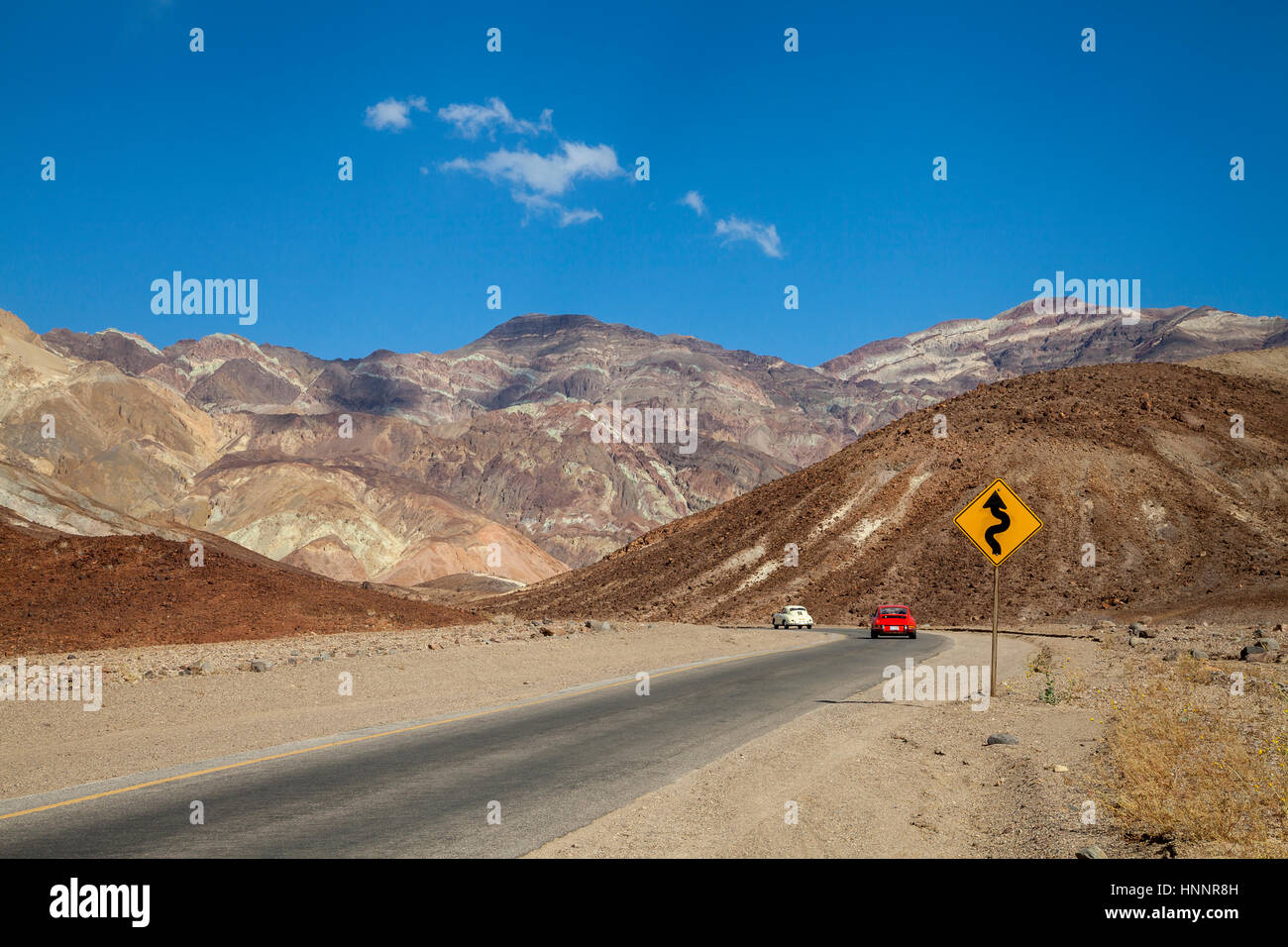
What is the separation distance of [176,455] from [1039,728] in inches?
5871

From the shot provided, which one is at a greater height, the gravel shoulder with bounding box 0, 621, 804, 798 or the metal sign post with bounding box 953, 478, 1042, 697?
the metal sign post with bounding box 953, 478, 1042, 697

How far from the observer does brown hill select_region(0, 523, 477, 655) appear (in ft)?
102

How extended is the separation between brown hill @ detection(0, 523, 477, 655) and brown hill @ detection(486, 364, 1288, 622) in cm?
2700

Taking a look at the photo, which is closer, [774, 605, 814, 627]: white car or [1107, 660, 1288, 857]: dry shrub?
[1107, 660, 1288, 857]: dry shrub

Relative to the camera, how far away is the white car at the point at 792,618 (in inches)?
1844

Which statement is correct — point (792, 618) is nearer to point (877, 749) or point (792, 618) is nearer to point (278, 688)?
point (278, 688)

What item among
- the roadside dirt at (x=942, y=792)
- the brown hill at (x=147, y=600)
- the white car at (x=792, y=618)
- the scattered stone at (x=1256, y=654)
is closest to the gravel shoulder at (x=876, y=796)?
the roadside dirt at (x=942, y=792)

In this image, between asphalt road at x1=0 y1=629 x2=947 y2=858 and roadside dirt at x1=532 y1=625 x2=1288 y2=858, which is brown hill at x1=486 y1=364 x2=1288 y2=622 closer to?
roadside dirt at x1=532 y1=625 x2=1288 y2=858

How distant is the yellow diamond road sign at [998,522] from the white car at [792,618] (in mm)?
31370

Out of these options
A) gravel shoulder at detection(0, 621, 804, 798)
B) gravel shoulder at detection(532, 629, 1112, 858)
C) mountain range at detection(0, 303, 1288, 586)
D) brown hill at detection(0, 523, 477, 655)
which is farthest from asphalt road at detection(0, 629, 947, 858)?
mountain range at detection(0, 303, 1288, 586)

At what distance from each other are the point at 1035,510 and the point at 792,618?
861 inches

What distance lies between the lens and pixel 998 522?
618 inches
